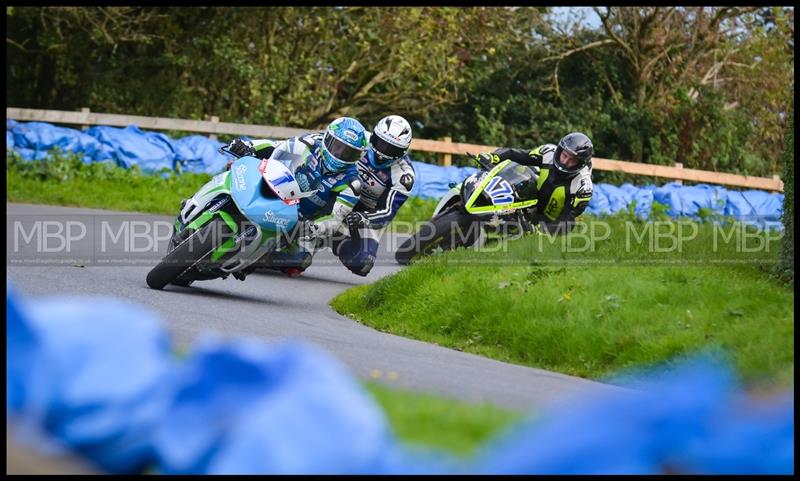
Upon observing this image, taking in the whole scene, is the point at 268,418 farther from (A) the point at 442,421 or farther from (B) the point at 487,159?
(B) the point at 487,159

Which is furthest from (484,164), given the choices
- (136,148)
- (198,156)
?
(136,148)

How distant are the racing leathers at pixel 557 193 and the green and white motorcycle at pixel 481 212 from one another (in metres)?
0.11

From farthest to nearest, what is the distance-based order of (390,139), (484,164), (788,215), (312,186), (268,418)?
(484,164) → (390,139) → (312,186) → (788,215) → (268,418)

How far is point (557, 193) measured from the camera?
53.8 ft

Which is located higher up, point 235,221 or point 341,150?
point 341,150

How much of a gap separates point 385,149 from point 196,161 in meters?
10.3

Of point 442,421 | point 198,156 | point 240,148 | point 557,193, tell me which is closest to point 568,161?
point 557,193

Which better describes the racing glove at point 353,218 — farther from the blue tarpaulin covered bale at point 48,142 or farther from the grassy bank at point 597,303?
the blue tarpaulin covered bale at point 48,142

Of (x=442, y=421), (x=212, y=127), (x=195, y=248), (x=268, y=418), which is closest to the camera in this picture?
(x=268, y=418)

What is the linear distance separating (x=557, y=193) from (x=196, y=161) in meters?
9.90

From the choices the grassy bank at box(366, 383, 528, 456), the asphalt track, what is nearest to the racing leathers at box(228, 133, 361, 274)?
the asphalt track

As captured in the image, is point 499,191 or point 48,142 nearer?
point 499,191

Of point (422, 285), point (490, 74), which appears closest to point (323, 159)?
point (422, 285)
